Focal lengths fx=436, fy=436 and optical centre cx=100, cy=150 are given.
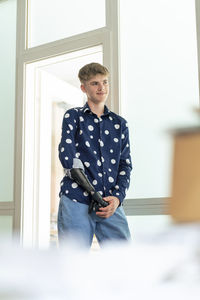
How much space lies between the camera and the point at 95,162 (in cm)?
178

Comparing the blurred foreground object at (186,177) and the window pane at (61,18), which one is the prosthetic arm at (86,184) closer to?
the window pane at (61,18)

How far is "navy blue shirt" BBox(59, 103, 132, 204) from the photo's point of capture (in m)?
1.74

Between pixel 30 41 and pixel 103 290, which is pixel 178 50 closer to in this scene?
pixel 30 41

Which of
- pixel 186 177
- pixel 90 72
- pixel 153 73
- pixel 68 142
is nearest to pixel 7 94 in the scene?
pixel 153 73

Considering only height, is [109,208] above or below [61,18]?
below

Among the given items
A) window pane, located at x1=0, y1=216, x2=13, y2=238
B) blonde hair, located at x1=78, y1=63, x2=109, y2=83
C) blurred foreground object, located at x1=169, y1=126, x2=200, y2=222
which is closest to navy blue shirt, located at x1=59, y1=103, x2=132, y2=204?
blonde hair, located at x1=78, y1=63, x2=109, y2=83

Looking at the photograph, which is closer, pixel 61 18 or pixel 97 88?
pixel 97 88

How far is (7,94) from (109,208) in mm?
1742

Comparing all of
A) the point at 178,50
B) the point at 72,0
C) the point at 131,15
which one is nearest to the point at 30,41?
the point at 72,0

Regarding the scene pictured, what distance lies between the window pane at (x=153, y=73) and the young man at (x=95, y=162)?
1.73ft

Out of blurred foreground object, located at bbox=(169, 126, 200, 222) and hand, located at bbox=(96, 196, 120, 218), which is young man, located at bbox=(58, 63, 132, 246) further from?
blurred foreground object, located at bbox=(169, 126, 200, 222)

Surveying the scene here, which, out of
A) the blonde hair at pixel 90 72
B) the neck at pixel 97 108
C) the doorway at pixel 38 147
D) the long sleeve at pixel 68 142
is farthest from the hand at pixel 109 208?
the doorway at pixel 38 147

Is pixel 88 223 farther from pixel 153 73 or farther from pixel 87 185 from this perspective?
pixel 153 73

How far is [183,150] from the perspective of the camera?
0.58ft
